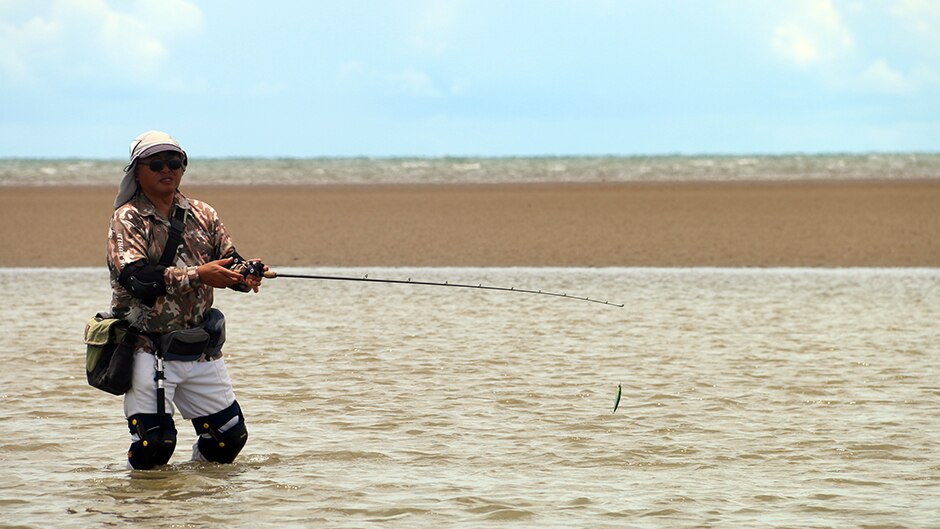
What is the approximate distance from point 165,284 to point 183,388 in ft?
2.21

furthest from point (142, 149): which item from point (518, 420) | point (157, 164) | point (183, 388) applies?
point (518, 420)

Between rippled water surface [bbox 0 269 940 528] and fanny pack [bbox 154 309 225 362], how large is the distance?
0.67m

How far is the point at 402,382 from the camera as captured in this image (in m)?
9.71

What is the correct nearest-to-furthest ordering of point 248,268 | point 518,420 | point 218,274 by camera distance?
point 218,274, point 248,268, point 518,420

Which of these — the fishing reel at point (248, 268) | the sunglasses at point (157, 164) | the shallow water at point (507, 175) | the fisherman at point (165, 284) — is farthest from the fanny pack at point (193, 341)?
the shallow water at point (507, 175)

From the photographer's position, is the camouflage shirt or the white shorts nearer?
the camouflage shirt

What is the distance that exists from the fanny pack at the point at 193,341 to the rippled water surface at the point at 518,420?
2.19 ft

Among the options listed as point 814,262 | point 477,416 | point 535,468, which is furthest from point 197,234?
point 814,262

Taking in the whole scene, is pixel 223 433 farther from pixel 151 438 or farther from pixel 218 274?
pixel 218 274

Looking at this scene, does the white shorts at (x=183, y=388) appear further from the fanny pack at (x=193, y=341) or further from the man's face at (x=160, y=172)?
the man's face at (x=160, y=172)

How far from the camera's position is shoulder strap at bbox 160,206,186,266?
20.5 ft

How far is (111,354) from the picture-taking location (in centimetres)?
633

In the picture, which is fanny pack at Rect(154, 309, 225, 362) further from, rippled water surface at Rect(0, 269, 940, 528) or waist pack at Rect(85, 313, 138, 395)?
rippled water surface at Rect(0, 269, 940, 528)

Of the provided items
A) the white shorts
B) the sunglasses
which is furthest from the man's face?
the white shorts
